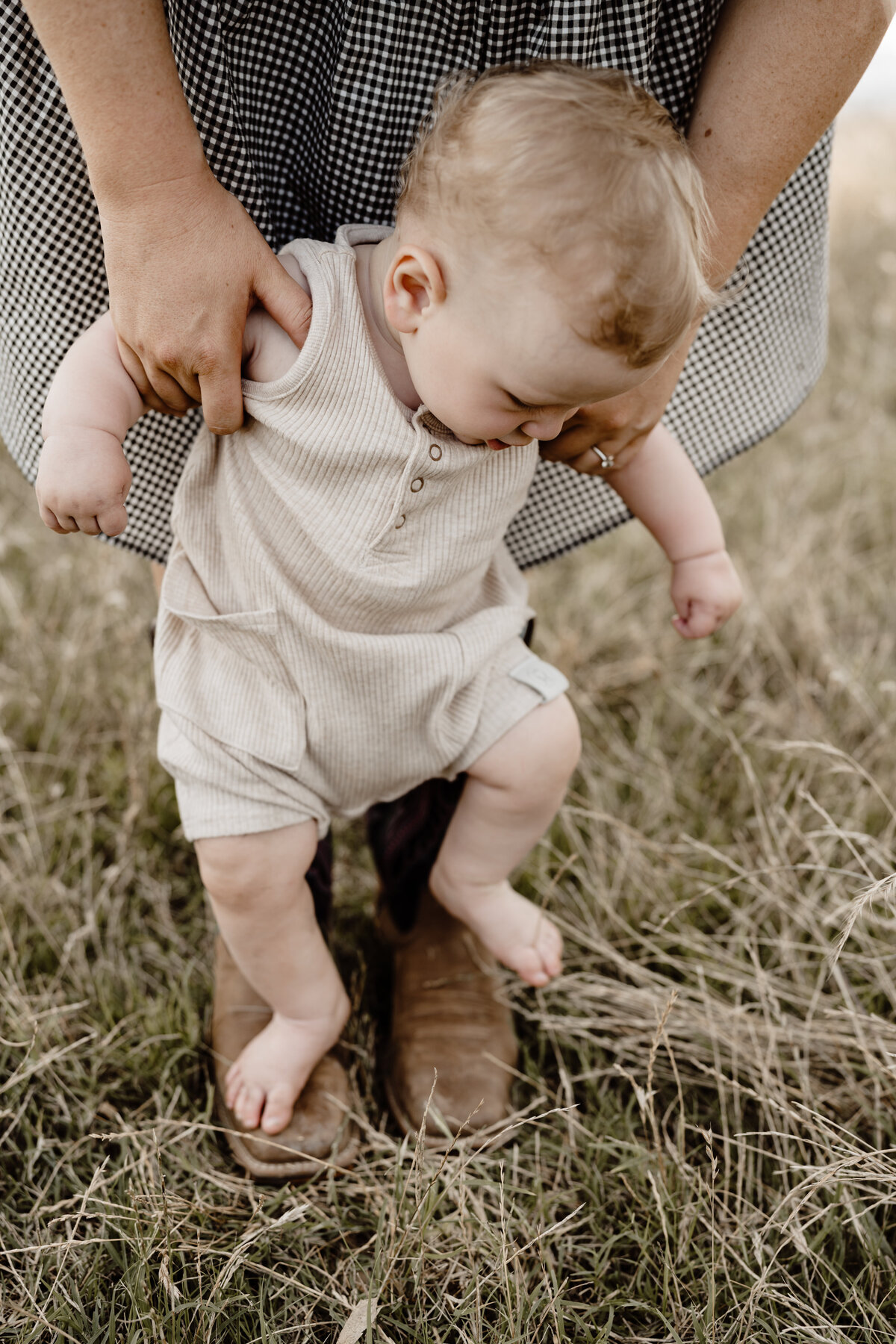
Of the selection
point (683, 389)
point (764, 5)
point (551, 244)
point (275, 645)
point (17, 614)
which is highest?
point (764, 5)

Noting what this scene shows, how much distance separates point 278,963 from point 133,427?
763 mm

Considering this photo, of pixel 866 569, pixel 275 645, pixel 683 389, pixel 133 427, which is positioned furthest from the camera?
pixel 866 569

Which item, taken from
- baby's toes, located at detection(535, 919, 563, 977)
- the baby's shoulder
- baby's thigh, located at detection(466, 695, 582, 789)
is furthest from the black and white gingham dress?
baby's toes, located at detection(535, 919, 563, 977)

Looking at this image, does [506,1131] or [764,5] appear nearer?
[764,5]

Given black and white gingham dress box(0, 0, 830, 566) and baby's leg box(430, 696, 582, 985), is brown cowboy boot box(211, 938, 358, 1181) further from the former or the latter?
black and white gingham dress box(0, 0, 830, 566)

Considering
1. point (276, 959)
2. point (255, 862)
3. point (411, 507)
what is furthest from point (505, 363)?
point (276, 959)

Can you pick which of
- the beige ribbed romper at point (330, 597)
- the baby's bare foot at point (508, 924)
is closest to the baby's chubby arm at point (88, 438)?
the beige ribbed romper at point (330, 597)

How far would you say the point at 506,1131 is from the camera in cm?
136

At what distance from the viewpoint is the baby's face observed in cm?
110

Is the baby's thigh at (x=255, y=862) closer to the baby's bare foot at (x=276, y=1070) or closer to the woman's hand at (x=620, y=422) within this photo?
the baby's bare foot at (x=276, y=1070)

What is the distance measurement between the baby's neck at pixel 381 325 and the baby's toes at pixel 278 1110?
0.99 metres

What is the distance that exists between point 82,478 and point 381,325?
15.2 inches

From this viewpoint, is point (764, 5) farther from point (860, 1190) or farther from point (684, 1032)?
point (860, 1190)

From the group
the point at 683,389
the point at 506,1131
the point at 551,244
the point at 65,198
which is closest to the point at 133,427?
the point at 65,198
